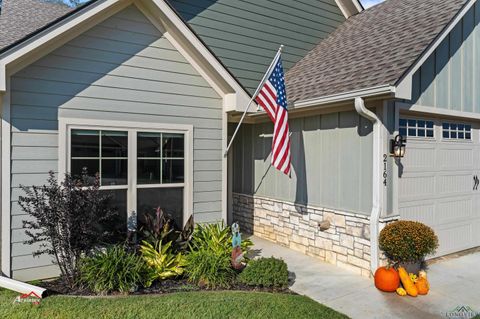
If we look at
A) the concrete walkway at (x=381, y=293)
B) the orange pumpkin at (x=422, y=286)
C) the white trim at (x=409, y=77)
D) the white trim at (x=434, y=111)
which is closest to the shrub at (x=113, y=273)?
the concrete walkway at (x=381, y=293)

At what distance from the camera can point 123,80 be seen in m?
5.70

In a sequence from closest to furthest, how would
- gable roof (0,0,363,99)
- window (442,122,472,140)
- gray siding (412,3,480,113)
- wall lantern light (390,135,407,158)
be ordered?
wall lantern light (390,135,407,158) < gray siding (412,3,480,113) < window (442,122,472,140) < gable roof (0,0,363,99)

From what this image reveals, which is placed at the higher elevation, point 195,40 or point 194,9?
point 194,9

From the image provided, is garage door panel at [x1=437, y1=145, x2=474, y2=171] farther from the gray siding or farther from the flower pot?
the flower pot

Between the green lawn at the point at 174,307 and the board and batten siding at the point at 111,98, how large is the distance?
1073 mm

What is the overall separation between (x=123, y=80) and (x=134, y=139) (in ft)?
3.25

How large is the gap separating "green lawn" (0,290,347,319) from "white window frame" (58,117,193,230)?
1579 millimetres

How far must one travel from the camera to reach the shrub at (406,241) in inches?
206

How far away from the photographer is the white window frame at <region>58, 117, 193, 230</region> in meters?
5.22

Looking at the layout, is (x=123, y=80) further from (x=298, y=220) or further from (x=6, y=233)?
(x=298, y=220)

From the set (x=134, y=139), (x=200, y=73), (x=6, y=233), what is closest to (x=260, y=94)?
(x=200, y=73)

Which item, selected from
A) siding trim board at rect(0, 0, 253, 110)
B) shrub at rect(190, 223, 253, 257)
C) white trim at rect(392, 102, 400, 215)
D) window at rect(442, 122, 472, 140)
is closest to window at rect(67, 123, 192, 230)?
shrub at rect(190, 223, 253, 257)

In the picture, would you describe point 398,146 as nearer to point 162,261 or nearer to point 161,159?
point 161,159

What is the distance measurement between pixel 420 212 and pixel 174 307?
4642mm
